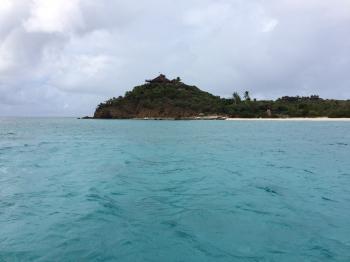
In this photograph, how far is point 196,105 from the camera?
17025 centimetres

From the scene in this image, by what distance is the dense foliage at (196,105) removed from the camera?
498ft

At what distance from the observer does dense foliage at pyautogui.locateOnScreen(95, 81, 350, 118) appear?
5979 inches

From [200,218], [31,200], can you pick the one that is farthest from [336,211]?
[31,200]

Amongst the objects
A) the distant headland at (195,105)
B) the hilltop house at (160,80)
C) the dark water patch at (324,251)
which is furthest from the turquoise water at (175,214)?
the hilltop house at (160,80)

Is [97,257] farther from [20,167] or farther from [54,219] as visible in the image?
[20,167]

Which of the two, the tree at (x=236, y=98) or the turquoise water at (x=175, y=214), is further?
the tree at (x=236, y=98)

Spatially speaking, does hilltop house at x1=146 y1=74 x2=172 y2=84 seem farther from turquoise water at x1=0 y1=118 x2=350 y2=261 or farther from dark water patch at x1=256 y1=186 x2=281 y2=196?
dark water patch at x1=256 y1=186 x2=281 y2=196

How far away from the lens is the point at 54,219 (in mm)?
11562

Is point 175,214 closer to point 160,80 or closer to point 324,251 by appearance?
point 324,251

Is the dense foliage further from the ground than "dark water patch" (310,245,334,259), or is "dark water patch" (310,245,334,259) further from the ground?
the dense foliage

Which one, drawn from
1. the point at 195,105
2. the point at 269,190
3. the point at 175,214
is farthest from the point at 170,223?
the point at 195,105

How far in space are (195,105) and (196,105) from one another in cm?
48

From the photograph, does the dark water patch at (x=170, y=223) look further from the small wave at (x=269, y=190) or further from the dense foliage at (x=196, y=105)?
the dense foliage at (x=196, y=105)

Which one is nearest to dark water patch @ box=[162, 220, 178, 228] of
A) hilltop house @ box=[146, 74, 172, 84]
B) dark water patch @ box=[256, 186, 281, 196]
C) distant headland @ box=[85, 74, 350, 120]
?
dark water patch @ box=[256, 186, 281, 196]
